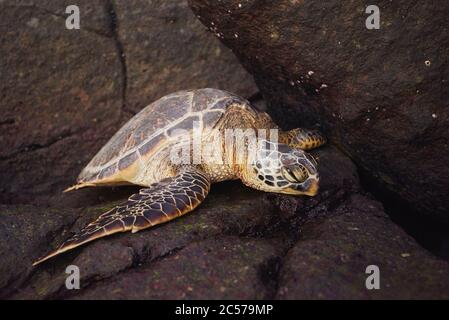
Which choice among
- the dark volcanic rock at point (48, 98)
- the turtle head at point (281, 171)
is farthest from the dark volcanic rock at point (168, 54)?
the turtle head at point (281, 171)

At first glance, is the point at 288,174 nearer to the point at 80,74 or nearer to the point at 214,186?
the point at 214,186

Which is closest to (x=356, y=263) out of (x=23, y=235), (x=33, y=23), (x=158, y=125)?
(x=158, y=125)

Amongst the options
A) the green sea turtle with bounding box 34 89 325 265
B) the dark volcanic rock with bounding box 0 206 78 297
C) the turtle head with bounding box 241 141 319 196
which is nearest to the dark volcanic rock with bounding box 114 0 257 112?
the green sea turtle with bounding box 34 89 325 265

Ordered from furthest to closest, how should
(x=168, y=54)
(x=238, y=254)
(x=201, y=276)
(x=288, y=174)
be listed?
(x=168, y=54), (x=288, y=174), (x=238, y=254), (x=201, y=276)

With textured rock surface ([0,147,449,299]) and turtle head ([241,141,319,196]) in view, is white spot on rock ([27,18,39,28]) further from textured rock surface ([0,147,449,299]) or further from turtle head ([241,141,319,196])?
turtle head ([241,141,319,196])

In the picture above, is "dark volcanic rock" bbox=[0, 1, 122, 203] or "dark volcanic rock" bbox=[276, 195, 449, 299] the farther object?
"dark volcanic rock" bbox=[0, 1, 122, 203]

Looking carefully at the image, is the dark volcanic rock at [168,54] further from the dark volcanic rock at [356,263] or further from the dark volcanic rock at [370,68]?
the dark volcanic rock at [356,263]

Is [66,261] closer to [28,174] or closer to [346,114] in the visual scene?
[28,174]
